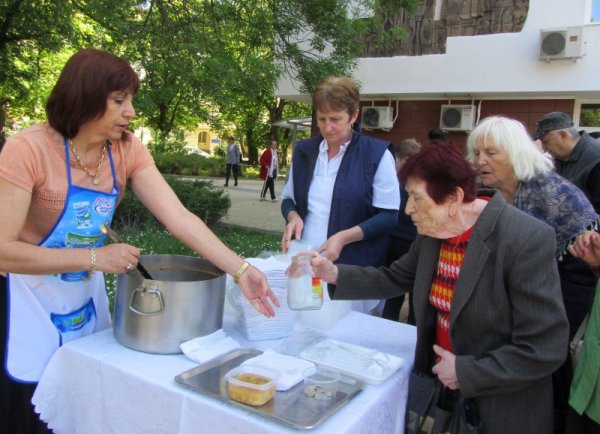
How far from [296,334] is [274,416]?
0.62 meters

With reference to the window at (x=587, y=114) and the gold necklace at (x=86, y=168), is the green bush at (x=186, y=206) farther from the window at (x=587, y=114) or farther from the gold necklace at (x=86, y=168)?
the gold necklace at (x=86, y=168)

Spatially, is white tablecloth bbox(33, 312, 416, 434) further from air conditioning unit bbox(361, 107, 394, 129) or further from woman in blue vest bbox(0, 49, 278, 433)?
air conditioning unit bbox(361, 107, 394, 129)

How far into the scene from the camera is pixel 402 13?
9.24 meters

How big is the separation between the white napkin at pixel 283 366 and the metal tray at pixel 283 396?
0.07 ft

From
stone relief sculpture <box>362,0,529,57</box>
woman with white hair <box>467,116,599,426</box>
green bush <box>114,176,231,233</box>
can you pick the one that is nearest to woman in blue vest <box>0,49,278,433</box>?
woman with white hair <box>467,116,599,426</box>

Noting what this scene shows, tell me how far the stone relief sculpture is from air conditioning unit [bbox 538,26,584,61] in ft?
2.60

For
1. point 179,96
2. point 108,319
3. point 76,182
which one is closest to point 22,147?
point 76,182

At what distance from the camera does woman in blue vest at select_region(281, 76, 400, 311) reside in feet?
7.89

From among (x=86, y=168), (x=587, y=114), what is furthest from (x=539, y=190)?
(x=587, y=114)

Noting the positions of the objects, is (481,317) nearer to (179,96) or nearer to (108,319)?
(108,319)

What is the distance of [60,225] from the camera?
1569 millimetres

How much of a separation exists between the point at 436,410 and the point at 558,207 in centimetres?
103

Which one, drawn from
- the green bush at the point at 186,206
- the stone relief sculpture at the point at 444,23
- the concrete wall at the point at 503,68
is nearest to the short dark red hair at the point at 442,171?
the green bush at the point at 186,206

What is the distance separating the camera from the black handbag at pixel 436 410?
1.52 meters
